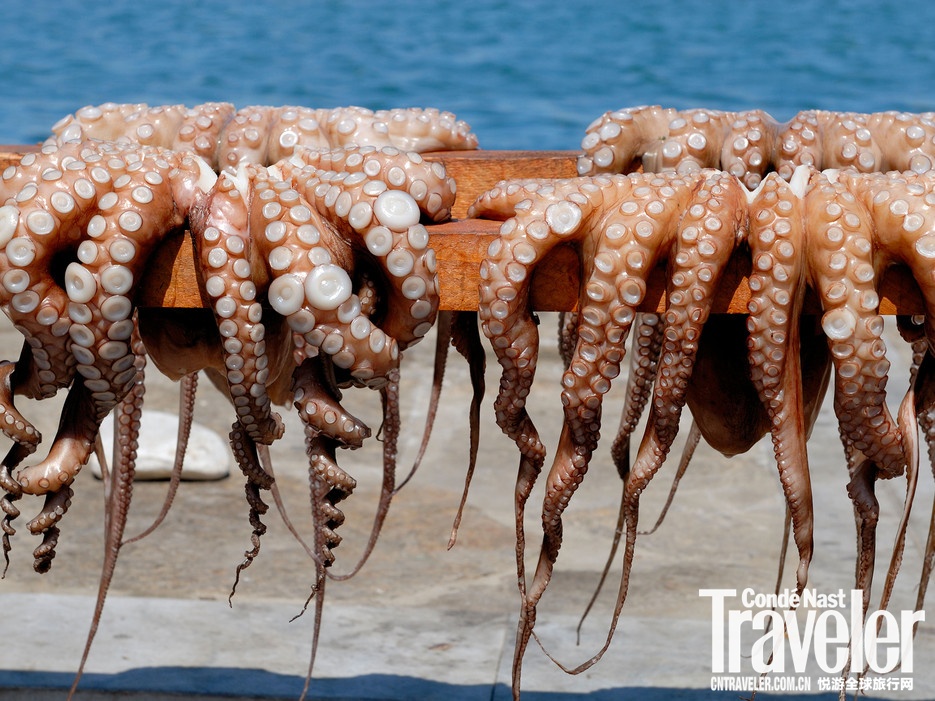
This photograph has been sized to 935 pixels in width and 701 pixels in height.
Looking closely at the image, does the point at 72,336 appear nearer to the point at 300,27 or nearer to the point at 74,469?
the point at 74,469

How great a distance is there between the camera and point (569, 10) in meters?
16.7

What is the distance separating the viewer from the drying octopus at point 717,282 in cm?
126

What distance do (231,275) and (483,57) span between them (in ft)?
45.5

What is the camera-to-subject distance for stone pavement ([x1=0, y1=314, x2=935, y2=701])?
259 centimetres

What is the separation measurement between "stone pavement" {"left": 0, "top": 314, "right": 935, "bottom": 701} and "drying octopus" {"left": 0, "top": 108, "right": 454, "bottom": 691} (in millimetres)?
1315

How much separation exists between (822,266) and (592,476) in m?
3.04

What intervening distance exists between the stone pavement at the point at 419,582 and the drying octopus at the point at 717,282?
130 centimetres

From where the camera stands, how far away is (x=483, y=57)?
578 inches

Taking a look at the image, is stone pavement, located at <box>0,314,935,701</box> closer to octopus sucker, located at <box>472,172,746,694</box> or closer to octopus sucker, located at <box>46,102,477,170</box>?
octopus sucker, located at <box>46,102,477,170</box>

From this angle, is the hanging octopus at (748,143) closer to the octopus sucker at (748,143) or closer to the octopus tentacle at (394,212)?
the octopus sucker at (748,143)

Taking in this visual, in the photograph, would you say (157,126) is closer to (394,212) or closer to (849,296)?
(394,212)

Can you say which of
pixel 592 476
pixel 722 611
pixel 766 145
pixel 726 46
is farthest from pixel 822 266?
pixel 726 46

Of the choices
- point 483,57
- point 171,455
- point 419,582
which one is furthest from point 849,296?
point 483,57

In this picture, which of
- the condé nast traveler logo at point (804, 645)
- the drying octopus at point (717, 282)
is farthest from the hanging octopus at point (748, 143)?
the condé nast traveler logo at point (804, 645)
